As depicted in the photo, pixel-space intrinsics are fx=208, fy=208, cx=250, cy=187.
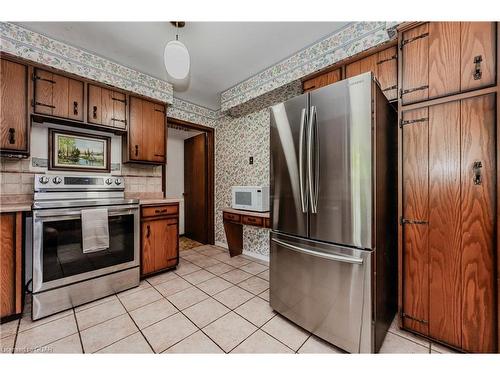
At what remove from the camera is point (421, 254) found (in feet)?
4.93

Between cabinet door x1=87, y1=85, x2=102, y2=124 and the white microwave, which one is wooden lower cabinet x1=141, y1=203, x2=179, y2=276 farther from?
cabinet door x1=87, y1=85, x2=102, y2=124

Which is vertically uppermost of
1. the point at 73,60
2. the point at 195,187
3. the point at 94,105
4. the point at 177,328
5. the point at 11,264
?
the point at 73,60

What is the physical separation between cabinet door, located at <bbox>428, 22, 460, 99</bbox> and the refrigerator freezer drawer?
1226 millimetres

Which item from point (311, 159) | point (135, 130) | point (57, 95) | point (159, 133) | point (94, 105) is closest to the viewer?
point (311, 159)

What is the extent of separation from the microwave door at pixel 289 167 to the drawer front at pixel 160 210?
1524mm

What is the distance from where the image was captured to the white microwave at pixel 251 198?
9.14 ft

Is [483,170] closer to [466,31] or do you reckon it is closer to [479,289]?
[479,289]

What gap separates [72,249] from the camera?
1.93 metres

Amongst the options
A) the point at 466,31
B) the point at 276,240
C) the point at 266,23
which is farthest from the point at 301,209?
the point at 266,23

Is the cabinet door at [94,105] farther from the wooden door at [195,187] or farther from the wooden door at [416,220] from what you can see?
the wooden door at [416,220]

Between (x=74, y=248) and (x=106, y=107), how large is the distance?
1617mm

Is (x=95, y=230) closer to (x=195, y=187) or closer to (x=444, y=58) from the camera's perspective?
(x=195, y=187)

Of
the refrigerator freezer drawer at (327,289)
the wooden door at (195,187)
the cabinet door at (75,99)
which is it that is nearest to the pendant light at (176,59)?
the cabinet door at (75,99)

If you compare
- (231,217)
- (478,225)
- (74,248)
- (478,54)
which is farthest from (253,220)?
(478,54)
